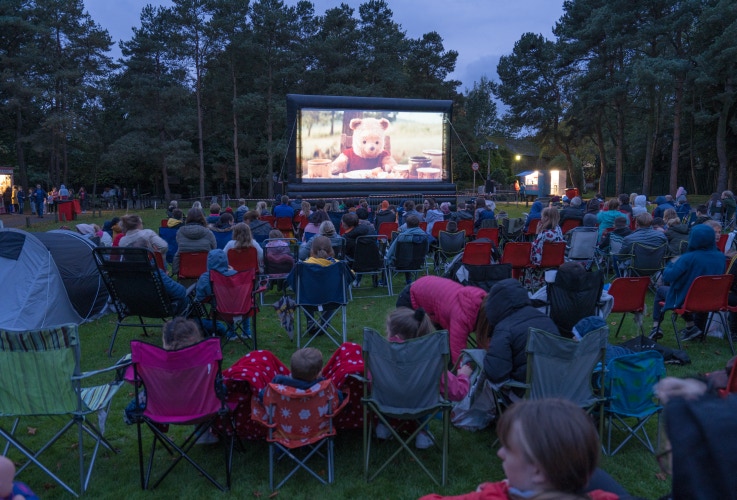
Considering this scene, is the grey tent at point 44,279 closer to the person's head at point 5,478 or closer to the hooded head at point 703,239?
the person's head at point 5,478

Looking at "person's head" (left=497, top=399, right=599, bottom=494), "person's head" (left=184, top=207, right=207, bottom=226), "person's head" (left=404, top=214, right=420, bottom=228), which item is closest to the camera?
"person's head" (left=497, top=399, right=599, bottom=494)

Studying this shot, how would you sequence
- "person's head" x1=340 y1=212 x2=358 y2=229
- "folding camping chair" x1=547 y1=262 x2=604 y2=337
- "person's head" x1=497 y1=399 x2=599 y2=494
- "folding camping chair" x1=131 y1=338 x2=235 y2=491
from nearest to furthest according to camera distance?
1. "person's head" x1=497 y1=399 x2=599 y2=494
2. "folding camping chair" x1=131 y1=338 x2=235 y2=491
3. "folding camping chair" x1=547 y1=262 x2=604 y2=337
4. "person's head" x1=340 y1=212 x2=358 y2=229

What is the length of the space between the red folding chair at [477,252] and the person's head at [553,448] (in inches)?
256

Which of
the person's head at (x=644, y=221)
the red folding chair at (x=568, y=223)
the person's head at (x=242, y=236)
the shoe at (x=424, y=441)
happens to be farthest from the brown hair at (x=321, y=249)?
the red folding chair at (x=568, y=223)

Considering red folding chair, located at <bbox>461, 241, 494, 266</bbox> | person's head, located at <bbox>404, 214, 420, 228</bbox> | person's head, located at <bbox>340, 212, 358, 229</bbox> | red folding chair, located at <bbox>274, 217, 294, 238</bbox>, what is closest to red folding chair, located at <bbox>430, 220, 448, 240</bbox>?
person's head, located at <bbox>404, 214, 420, 228</bbox>

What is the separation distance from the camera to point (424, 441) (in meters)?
3.66

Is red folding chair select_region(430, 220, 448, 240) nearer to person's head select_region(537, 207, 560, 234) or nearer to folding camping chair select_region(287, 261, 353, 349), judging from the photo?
person's head select_region(537, 207, 560, 234)

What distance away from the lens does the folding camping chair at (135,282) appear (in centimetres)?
511

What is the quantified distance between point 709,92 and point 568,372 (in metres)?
32.2

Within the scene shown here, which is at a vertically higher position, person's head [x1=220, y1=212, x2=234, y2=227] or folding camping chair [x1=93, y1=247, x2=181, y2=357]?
person's head [x1=220, y1=212, x2=234, y2=227]

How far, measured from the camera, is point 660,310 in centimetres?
588

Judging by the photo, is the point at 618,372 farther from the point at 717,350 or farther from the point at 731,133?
the point at 731,133

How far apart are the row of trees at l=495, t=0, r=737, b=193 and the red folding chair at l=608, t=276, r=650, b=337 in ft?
70.2

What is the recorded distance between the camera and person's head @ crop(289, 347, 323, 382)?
10.6 feet
